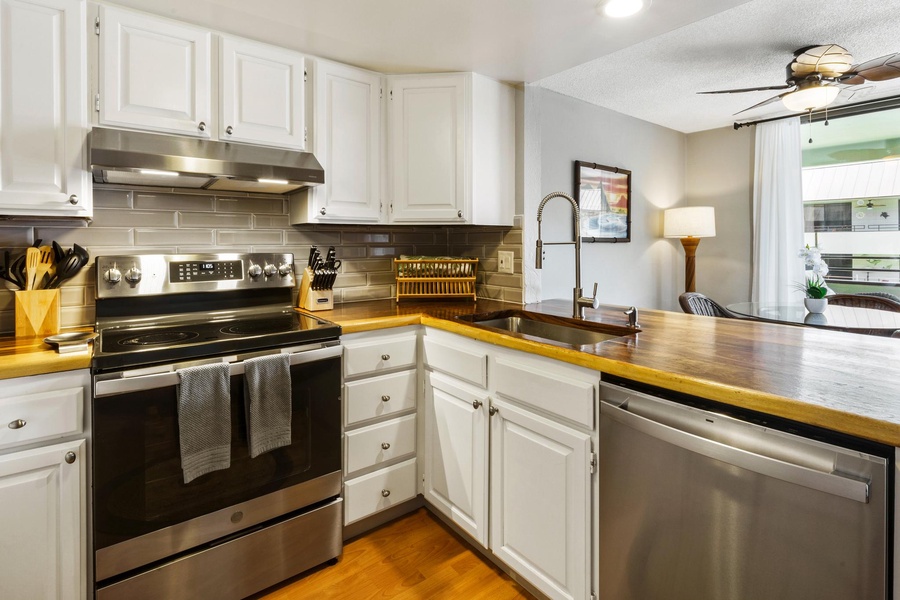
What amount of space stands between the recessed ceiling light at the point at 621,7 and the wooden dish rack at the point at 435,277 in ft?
4.38

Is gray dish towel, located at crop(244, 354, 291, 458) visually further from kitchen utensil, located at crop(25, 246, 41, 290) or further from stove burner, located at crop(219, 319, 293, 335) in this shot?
kitchen utensil, located at crop(25, 246, 41, 290)

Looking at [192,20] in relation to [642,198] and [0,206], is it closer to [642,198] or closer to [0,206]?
[0,206]

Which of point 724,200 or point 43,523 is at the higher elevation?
point 724,200

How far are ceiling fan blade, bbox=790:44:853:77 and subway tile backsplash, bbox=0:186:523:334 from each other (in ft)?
5.97

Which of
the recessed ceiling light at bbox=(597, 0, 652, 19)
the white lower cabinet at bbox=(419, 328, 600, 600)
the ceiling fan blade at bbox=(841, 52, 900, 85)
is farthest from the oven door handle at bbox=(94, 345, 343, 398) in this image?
the ceiling fan blade at bbox=(841, 52, 900, 85)

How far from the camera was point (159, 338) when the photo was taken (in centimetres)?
166

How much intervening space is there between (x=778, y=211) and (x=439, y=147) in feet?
10.3

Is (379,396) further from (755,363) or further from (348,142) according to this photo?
(755,363)

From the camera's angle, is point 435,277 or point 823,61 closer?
point 823,61

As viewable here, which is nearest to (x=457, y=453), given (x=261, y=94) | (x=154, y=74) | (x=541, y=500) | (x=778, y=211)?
(x=541, y=500)

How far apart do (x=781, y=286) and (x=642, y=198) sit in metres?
1.39

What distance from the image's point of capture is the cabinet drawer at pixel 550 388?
4.50 ft

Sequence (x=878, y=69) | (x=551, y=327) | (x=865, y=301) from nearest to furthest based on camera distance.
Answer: (x=551, y=327), (x=878, y=69), (x=865, y=301)

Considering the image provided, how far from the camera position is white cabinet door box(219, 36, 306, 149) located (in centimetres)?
191
